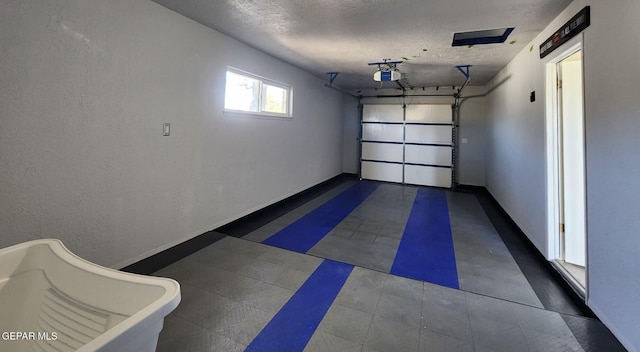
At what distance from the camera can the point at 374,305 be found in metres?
1.96

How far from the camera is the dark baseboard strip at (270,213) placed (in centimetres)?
344

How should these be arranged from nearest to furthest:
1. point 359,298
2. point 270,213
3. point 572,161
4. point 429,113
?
point 359,298 → point 572,161 → point 270,213 → point 429,113

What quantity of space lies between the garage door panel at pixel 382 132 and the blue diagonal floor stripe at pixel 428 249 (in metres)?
2.57

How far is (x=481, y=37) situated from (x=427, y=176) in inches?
151

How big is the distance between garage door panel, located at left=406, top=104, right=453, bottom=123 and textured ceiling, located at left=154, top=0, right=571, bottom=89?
1944 mm

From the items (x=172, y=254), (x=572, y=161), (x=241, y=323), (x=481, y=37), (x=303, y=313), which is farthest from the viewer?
(x=481, y=37)

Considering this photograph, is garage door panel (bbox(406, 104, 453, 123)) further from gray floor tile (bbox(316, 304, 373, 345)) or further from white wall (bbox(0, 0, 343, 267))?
gray floor tile (bbox(316, 304, 373, 345))

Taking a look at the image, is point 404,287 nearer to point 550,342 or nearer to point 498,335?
point 498,335

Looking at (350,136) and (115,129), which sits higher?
(350,136)

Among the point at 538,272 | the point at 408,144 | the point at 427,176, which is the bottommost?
the point at 538,272

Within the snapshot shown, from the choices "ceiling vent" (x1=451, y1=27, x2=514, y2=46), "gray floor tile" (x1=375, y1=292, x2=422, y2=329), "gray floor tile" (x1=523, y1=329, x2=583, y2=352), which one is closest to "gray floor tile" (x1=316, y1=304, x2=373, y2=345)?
"gray floor tile" (x1=375, y1=292, x2=422, y2=329)

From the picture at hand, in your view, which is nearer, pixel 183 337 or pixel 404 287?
pixel 183 337

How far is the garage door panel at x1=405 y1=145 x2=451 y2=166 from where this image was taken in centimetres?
635

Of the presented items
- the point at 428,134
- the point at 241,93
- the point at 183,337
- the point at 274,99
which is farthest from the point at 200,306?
the point at 428,134
